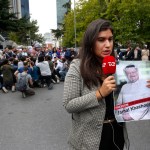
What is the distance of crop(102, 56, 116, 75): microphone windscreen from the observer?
196 centimetres

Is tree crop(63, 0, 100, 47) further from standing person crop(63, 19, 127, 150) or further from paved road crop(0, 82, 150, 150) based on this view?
standing person crop(63, 19, 127, 150)

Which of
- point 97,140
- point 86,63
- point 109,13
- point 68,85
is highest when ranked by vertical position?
point 109,13

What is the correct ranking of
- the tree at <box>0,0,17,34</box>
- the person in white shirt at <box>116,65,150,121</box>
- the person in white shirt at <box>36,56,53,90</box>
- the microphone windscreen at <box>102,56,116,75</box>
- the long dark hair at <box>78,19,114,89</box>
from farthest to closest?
the tree at <box>0,0,17,34</box>
the person in white shirt at <box>36,56,53,90</box>
the person in white shirt at <box>116,65,150,121</box>
the long dark hair at <box>78,19,114,89</box>
the microphone windscreen at <box>102,56,116,75</box>

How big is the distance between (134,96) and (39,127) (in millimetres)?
4923

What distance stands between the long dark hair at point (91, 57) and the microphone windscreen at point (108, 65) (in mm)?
111

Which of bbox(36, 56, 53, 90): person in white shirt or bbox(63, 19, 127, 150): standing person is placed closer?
bbox(63, 19, 127, 150): standing person

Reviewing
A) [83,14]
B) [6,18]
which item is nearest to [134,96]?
[83,14]

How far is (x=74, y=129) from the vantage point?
2.15 m

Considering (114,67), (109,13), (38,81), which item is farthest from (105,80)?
(109,13)

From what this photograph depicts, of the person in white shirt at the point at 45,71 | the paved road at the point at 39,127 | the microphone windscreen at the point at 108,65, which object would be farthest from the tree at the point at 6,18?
the microphone windscreen at the point at 108,65

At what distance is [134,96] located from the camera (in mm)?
2221

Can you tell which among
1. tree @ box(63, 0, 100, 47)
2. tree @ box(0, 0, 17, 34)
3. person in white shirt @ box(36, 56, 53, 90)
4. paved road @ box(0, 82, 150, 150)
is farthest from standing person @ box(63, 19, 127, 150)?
tree @ box(0, 0, 17, 34)

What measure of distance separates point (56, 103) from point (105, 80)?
26.3 ft

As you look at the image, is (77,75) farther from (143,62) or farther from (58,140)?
(58,140)
